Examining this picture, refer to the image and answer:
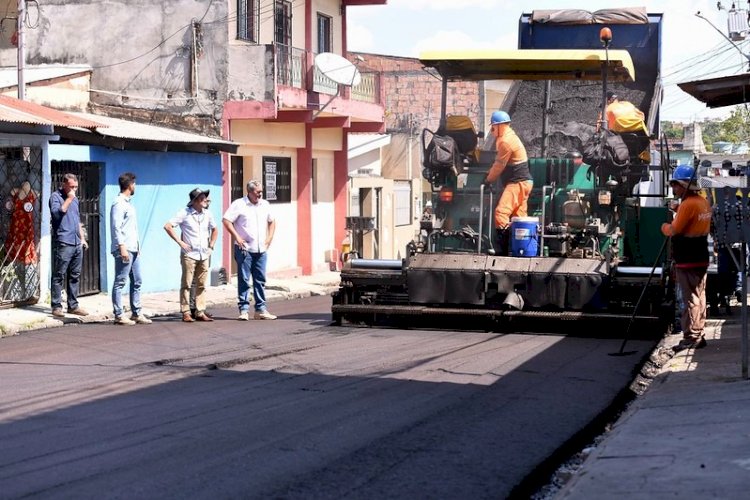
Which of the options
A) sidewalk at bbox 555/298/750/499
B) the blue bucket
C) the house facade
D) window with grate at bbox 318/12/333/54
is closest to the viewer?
sidewalk at bbox 555/298/750/499

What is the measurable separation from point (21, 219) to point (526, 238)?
6.82m

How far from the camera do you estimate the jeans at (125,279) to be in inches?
559

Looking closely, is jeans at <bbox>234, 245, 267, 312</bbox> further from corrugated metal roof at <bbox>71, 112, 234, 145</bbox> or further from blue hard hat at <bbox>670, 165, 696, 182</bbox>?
blue hard hat at <bbox>670, 165, 696, 182</bbox>

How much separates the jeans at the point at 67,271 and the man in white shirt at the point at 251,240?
1998 mm

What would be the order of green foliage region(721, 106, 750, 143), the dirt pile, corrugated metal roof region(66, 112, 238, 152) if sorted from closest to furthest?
the dirt pile → corrugated metal roof region(66, 112, 238, 152) → green foliage region(721, 106, 750, 143)

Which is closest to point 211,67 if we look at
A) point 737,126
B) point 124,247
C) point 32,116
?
point 32,116

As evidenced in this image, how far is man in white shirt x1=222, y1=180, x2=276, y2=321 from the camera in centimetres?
1484

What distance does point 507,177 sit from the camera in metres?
13.8

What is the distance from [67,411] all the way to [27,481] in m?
2.02

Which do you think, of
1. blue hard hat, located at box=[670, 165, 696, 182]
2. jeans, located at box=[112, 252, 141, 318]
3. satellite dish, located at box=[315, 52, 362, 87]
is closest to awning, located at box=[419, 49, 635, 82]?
blue hard hat, located at box=[670, 165, 696, 182]

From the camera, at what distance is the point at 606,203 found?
13.7m

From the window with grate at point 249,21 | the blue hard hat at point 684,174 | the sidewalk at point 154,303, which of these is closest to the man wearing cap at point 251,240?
the sidewalk at point 154,303

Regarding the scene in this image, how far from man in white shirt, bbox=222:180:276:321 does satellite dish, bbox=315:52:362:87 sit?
8714 mm

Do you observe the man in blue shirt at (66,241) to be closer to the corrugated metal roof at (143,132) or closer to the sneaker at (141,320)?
the sneaker at (141,320)
